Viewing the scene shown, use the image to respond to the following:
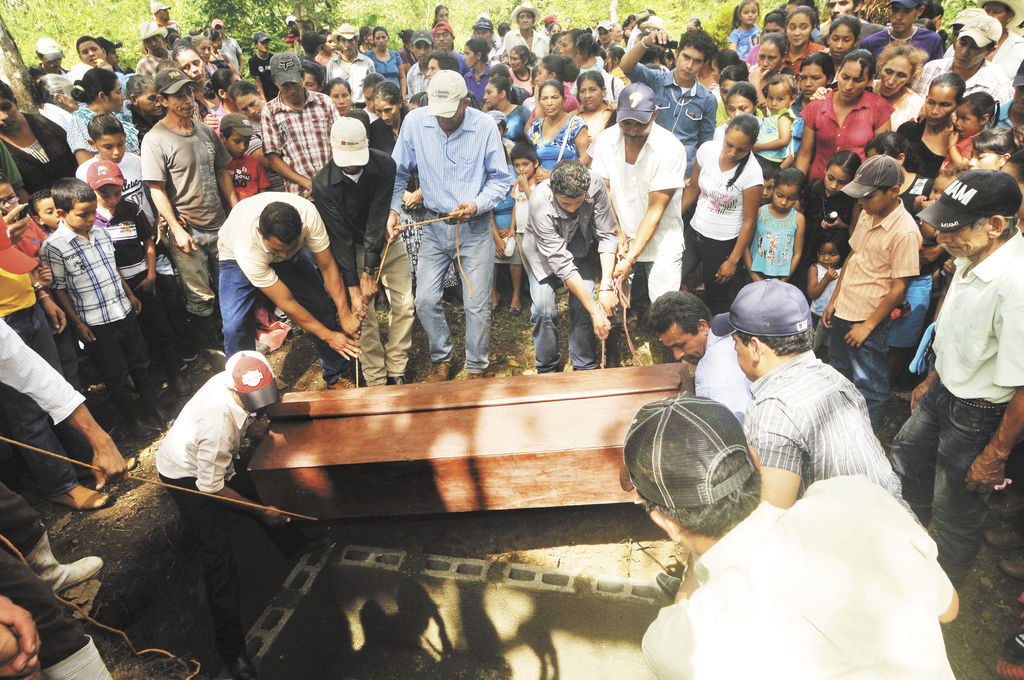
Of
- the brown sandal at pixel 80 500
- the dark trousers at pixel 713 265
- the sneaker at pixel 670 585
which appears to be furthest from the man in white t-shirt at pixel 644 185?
the brown sandal at pixel 80 500

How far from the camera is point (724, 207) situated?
378 centimetres

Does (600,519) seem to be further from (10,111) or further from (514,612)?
(10,111)

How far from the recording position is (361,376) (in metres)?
4.16

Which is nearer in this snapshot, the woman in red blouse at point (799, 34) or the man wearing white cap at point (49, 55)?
the woman in red blouse at point (799, 34)

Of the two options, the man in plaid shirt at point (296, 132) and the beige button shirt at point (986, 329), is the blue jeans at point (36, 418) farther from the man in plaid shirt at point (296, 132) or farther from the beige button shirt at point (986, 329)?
the beige button shirt at point (986, 329)

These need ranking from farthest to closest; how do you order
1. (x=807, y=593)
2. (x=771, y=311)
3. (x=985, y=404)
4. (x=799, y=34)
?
1. (x=799, y=34)
2. (x=985, y=404)
3. (x=771, y=311)
4. (x=807, y=593)

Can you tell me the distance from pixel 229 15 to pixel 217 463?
13.0 meters

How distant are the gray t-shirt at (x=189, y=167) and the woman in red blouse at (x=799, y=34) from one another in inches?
196

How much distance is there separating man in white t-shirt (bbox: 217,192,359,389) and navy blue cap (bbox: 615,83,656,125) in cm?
193

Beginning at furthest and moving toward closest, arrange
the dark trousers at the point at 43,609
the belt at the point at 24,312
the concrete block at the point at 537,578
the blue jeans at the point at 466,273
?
1. the blue jeans at the point at 466,273
2. the belt at the point at 24,312
3. the concrete block at the point at 537,578
4. the dark trousers at the point at 43,609

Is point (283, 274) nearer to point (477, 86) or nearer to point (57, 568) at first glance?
point (57, 568)

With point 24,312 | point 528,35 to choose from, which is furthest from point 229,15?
point 24,312

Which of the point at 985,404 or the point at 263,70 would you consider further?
the point at 263,70

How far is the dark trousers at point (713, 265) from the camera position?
3.94 meters
